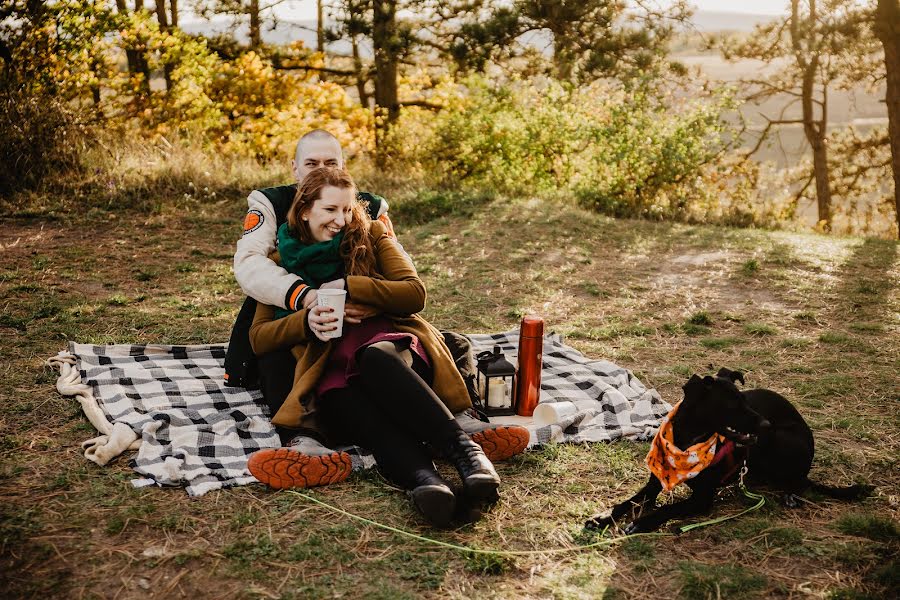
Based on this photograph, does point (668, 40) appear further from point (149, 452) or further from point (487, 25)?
point (149, 452)

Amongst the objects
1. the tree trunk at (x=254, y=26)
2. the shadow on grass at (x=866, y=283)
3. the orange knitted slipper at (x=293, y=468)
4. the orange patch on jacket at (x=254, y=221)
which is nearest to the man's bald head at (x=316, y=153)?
the orange patch on jacket at (x=254, y=221)

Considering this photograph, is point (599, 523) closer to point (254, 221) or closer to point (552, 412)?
point (552, 412)

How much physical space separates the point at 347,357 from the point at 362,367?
172mm

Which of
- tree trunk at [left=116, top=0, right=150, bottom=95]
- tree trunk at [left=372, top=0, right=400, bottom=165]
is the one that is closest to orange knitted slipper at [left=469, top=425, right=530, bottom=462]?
tree trunk at [left=372, top=0, right=400, bottom=165]

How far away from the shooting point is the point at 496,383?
3365 mm

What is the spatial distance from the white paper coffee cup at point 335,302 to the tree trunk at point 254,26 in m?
11.8

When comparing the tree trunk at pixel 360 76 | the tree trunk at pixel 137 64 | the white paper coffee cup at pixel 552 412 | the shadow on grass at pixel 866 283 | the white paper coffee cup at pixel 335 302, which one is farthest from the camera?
the tree trunk at pixel 360 76

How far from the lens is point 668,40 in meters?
11.9

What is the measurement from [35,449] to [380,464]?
142 cm

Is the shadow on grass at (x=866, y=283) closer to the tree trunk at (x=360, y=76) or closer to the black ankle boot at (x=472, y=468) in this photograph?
the black ankle boot at (x=472, y=468)

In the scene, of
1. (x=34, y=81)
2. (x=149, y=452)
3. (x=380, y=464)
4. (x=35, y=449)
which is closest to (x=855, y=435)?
(x=380, y=464)

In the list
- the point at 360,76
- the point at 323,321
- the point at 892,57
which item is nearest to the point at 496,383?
the point at 323,321

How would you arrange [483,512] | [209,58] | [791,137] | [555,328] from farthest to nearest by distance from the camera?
[791,137] → [209,58] → [555,328] → [483,512]

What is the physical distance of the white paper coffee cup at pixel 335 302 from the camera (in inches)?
108
